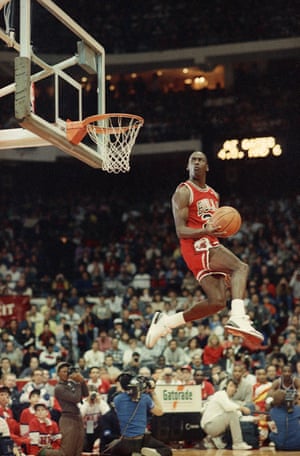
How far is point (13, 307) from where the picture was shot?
18.7m

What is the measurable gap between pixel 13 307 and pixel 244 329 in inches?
472

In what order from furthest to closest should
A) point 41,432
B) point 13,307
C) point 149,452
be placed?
1. point 13,307
2. point 41,432
3. point 149,452

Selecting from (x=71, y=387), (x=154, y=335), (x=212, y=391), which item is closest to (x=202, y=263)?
(x=154, y=335)

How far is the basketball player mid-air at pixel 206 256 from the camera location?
Result: 7.55 metres

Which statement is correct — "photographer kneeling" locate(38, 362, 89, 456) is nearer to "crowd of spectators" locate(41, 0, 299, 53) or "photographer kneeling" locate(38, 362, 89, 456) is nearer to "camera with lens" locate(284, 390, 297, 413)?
"camera with lens" locate(284, 390, 297, 413)

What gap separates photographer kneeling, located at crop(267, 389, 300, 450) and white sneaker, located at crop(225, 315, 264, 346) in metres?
4.57

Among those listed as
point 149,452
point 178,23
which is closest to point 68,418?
point 149,452

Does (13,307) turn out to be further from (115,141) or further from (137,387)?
(115,141)

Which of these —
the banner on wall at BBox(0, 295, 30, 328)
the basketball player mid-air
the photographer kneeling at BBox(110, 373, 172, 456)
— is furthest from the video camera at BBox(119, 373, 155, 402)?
the banner on wall at BBox(0, 295, 30, 328)

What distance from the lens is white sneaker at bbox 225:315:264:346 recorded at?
24.1 feet

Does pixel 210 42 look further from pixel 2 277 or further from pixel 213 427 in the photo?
pixel 213 427

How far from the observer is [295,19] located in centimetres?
2405

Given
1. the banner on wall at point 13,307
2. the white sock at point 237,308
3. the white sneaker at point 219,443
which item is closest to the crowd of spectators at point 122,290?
the banner on wall at point 13,307

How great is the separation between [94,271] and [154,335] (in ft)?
44.7
